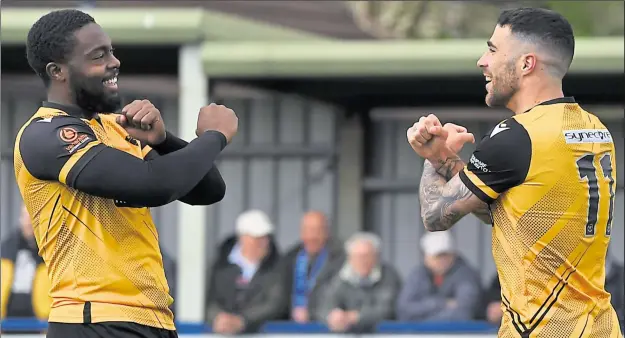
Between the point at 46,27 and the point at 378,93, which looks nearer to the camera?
the point at 46,27

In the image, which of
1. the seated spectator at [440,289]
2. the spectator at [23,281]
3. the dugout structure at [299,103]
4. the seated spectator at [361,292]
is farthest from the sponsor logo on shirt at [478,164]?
the spectator at [23,281]

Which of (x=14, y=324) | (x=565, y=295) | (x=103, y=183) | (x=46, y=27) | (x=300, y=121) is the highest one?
(x=46, y=27)

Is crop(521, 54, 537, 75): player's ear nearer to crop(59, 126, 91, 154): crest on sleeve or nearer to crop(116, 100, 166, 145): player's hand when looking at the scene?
crop(116, 100, 166, 145): player's hand

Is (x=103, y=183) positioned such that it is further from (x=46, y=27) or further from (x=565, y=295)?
(x=565, y=295)

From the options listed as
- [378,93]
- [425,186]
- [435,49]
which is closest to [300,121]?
[378,93]

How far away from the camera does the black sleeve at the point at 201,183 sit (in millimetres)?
5000

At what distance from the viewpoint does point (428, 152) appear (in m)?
4.75

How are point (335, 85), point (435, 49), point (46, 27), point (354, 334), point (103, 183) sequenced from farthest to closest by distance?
point (335, 85) < point (435, 49) < point (354, 334) < point (46, 27) < point (103, 183)

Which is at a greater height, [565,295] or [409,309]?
[565,295]

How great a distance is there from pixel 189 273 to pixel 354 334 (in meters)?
1.27

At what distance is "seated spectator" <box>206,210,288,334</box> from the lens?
9.08 m

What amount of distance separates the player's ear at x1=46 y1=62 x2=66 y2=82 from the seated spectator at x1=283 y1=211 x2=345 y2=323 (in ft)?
16.0

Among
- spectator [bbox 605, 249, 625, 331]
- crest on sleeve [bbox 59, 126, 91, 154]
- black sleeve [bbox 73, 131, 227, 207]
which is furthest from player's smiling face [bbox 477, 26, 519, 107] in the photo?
spectator [bbox 605, 249, 625, 331]

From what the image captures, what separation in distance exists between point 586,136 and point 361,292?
15.7ft
